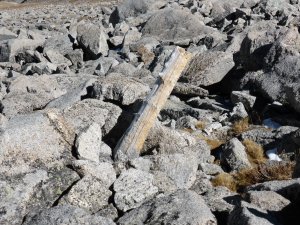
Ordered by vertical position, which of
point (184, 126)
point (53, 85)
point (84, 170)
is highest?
point (84, 170)

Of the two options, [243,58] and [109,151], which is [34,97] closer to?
[109,151]

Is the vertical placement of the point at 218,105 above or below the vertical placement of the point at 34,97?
above

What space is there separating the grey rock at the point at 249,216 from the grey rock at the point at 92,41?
53.9 feet

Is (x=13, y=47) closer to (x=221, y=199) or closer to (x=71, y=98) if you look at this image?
(x=71, y=98)

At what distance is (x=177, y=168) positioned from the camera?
9.68 meters

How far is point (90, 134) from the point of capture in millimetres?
10016

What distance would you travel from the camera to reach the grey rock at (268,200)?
24.2ft

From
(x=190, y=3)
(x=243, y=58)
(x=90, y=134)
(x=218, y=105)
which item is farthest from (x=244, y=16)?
(x=90, y=134)

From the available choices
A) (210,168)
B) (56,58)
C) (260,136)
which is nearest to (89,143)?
(210,168)

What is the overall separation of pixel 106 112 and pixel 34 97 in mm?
2848

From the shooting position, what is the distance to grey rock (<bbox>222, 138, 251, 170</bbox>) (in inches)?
434

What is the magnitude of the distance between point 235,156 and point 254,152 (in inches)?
30.0

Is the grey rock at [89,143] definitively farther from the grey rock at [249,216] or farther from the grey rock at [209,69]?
A: the grey rock at [209,69]

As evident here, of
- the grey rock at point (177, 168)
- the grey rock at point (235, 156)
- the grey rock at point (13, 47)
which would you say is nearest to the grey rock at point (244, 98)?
the grey rock at point (235, 156)
